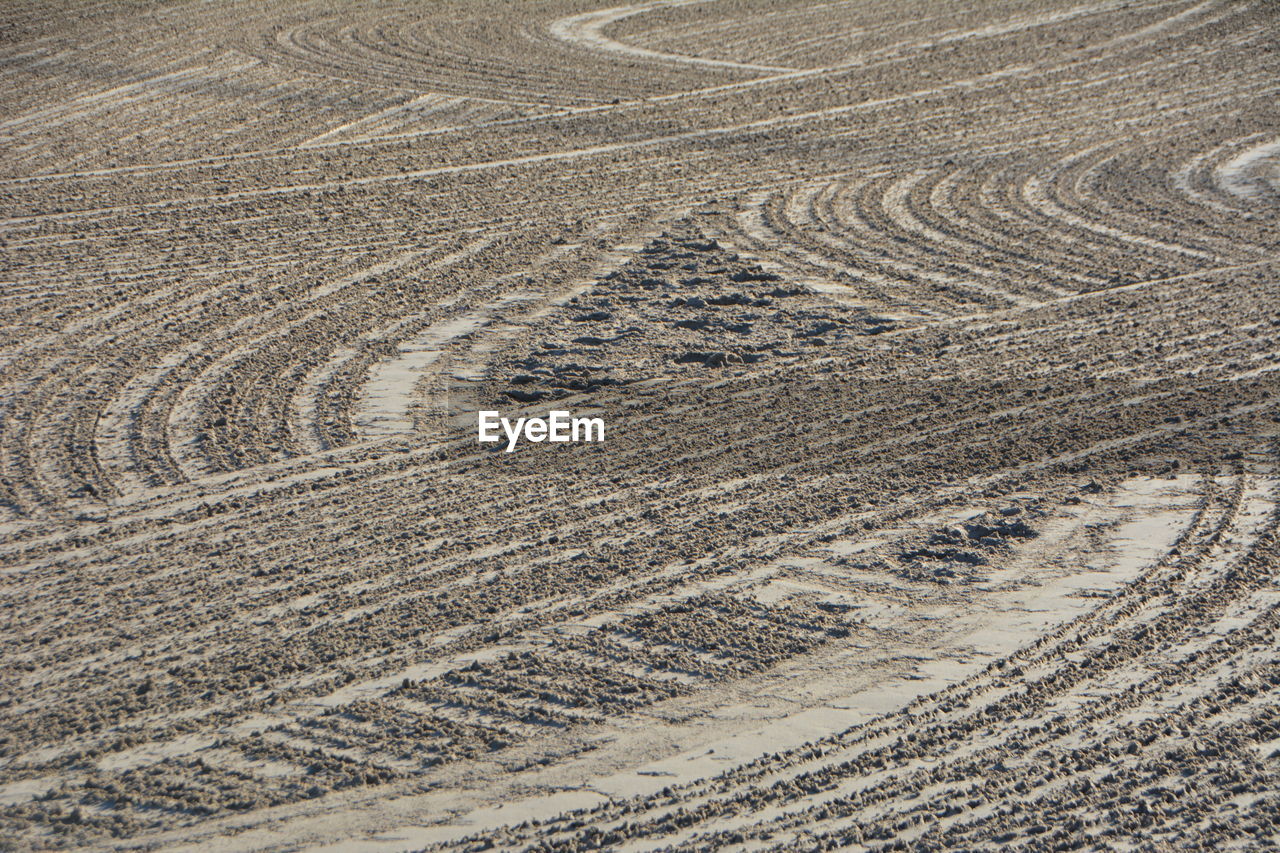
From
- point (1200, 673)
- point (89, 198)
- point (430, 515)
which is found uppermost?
point (89, 198)

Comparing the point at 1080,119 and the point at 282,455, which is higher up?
the point at 1080,119

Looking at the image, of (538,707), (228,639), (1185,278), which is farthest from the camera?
(1185,278)

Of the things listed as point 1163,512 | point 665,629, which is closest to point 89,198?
point 665,629

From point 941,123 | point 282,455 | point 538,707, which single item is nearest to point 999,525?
point 538,707

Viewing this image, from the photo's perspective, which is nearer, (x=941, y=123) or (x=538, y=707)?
(x=538, y=707)

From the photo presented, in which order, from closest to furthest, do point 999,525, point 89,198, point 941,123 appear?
point 999,525, point 89,198, point 941,123

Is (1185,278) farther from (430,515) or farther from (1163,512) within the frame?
(430,515)
